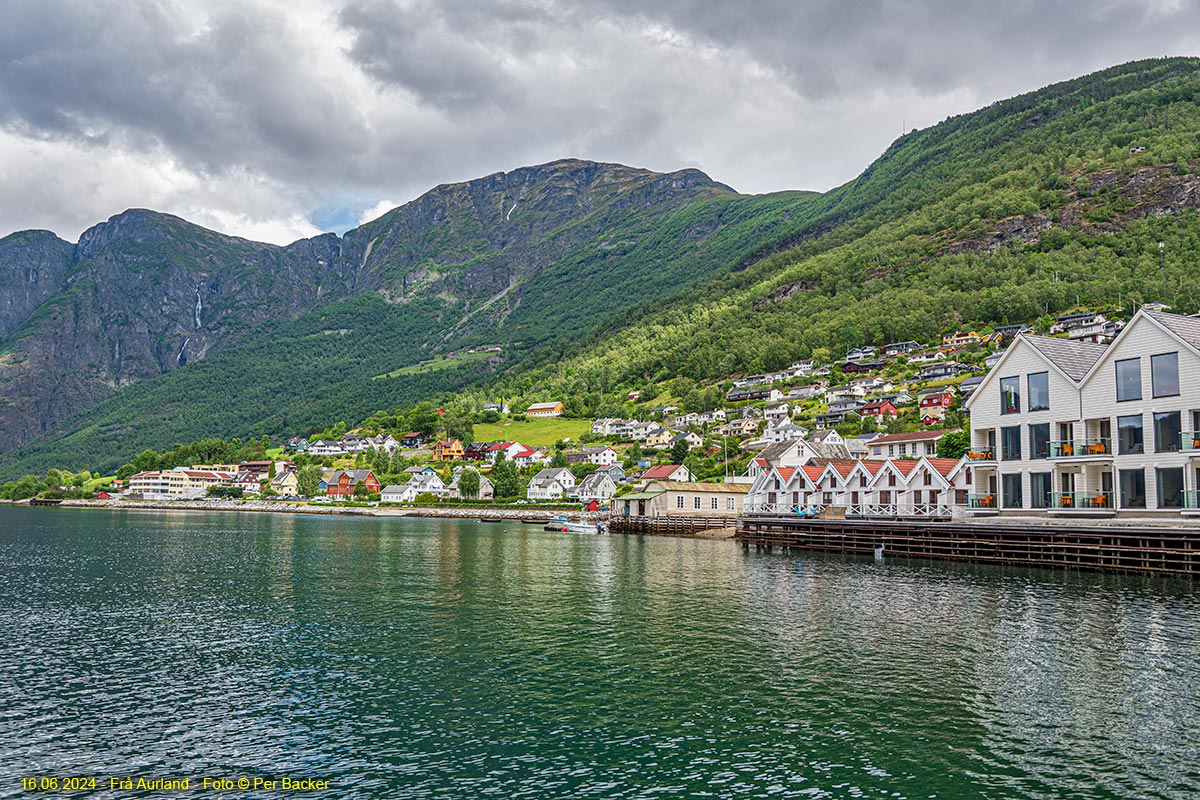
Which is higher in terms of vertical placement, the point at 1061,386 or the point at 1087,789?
the point at 1061,386

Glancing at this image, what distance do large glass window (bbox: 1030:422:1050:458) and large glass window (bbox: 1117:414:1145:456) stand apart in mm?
5360

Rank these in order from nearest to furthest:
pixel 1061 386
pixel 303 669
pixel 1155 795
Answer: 1. pixel 1155 795
2. pixel 303 669
3. pixel 1061 386

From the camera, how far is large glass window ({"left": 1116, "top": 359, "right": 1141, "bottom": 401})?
51.2 meters

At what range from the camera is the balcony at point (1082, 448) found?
173 feet

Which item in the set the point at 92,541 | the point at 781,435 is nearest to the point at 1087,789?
the point at 92,541

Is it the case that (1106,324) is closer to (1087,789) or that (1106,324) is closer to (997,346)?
(997,346)

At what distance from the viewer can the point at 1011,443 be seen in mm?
60000

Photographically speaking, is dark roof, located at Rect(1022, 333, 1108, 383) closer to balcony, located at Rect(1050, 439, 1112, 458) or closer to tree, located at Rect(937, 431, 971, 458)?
balcony, located at Rect(1050, 439, 1112, 458)

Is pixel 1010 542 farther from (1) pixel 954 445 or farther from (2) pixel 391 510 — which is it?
(2) pixel 391 510

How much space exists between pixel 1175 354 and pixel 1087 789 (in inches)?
1693

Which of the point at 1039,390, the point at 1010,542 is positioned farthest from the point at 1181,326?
the point at 1010,542

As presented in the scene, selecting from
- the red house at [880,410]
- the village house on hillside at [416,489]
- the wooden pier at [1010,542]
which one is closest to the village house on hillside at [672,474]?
the red house at [880,410]

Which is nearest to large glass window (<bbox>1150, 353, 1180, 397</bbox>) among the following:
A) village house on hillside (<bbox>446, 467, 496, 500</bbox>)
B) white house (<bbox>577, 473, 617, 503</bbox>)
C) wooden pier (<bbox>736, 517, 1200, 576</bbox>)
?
wooden pier (<bbox>736, 517, 1200, 576</bbox>)

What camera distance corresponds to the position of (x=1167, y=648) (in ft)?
88.6
